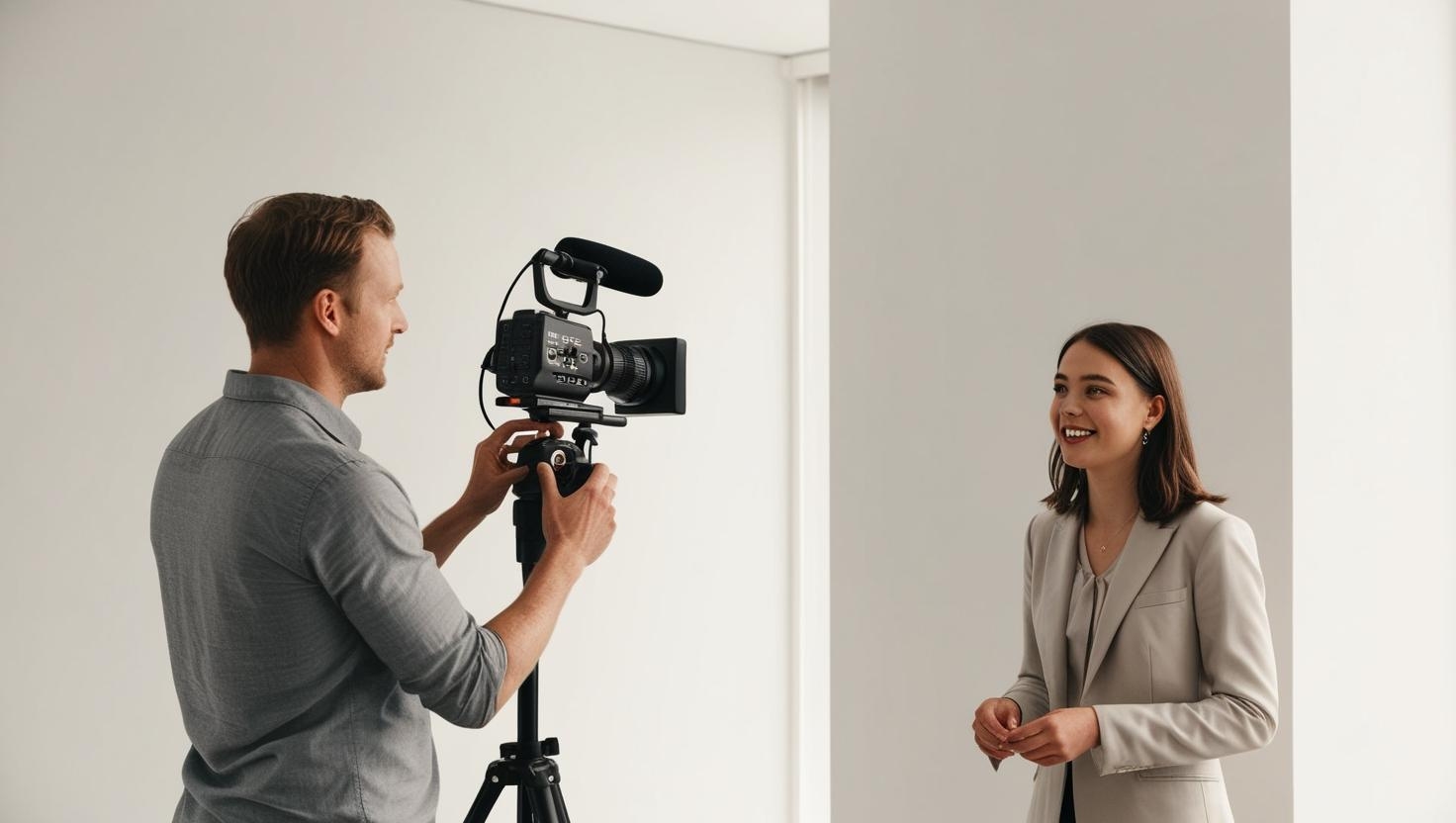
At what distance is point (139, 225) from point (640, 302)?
1.59 meters

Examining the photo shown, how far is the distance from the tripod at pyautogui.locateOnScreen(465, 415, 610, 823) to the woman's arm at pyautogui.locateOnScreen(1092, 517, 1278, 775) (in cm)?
77

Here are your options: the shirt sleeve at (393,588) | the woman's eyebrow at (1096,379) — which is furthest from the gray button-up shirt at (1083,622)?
the shirt sleeve at (393,588)

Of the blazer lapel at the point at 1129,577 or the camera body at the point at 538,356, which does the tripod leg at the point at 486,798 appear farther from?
the blazer lapel at the point at 1129,577

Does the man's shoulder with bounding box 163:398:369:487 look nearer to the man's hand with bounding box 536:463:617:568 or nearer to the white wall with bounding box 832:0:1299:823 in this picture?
the man's hand with bounding box 536:463:617:568

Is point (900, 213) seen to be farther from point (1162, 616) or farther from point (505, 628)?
point (505, 628)

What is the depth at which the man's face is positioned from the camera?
1.43 metres

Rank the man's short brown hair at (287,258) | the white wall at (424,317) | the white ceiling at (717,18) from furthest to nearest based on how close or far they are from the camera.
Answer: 1. the white ceiling at (717,18)
2. the white wall at (424,317)
3. the man's short brown hair at (287,258)

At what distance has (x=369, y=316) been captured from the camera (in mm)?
1441

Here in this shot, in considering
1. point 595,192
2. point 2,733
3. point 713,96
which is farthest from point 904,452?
point 2,733

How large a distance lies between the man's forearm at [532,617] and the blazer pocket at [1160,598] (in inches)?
31.2

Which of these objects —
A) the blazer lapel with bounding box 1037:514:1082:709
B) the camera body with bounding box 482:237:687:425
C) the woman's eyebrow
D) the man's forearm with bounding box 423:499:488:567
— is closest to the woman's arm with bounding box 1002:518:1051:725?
the blazer lapel with bounding box 1037:514:1082:709

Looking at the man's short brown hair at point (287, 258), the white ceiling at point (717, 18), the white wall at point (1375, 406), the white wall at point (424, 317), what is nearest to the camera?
the man's short brown hair at point (287, 258)

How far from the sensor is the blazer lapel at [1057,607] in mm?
1800

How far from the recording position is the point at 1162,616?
170cm
